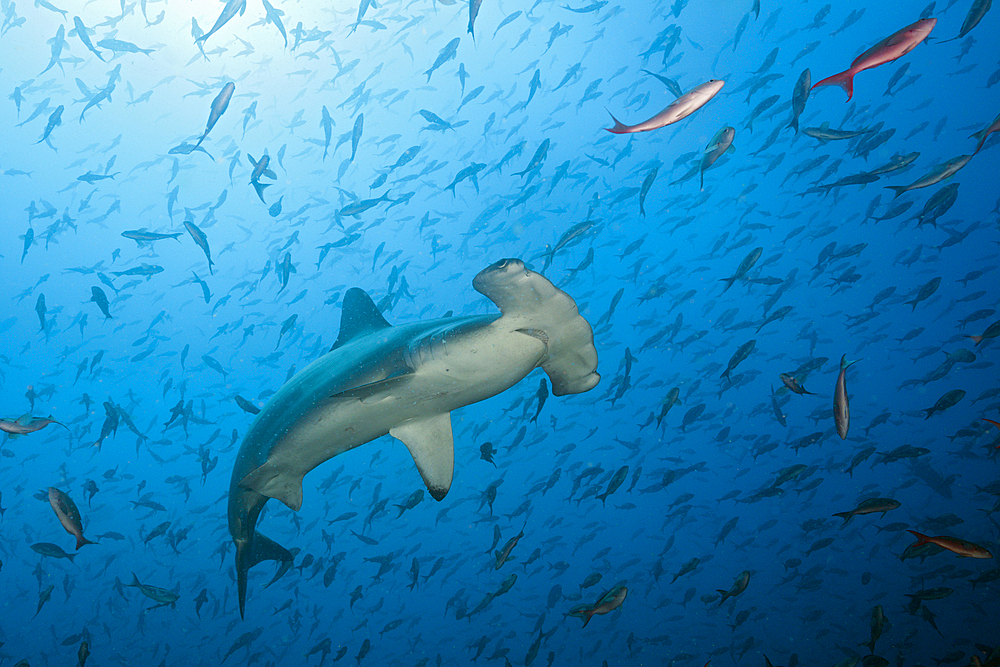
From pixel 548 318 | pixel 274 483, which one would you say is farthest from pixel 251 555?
pixel 548 318

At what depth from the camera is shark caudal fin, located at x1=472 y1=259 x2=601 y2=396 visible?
236 cm

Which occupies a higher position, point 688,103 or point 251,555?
point 688,103

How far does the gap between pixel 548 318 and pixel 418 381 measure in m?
1.04

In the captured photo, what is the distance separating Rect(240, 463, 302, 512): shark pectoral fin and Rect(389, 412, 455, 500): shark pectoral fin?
3.77 ft

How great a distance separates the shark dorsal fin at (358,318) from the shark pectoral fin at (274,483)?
1.22 meters

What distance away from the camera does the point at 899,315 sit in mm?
31703

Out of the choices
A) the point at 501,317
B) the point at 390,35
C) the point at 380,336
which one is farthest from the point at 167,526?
the point at 390,35

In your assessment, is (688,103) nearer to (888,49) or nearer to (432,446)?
(888,49)

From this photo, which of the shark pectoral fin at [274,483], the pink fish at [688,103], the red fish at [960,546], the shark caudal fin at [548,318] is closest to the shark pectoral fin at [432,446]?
the shark caudal fin at [548,318]

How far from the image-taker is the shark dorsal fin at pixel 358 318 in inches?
171

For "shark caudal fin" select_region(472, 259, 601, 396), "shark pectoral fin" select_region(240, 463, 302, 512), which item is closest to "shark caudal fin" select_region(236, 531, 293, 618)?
"shark pectoral fin" select_region(240, 463, 302, 512)

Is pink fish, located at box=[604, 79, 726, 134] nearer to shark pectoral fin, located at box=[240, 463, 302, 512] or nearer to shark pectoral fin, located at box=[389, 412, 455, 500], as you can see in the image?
shark pectoral fin, located at box=[389, 412, 455, 500]

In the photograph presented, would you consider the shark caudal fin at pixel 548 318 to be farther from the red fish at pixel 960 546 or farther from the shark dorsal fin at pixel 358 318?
the red fish at pixel 960 546

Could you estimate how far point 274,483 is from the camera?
13.0 feet
